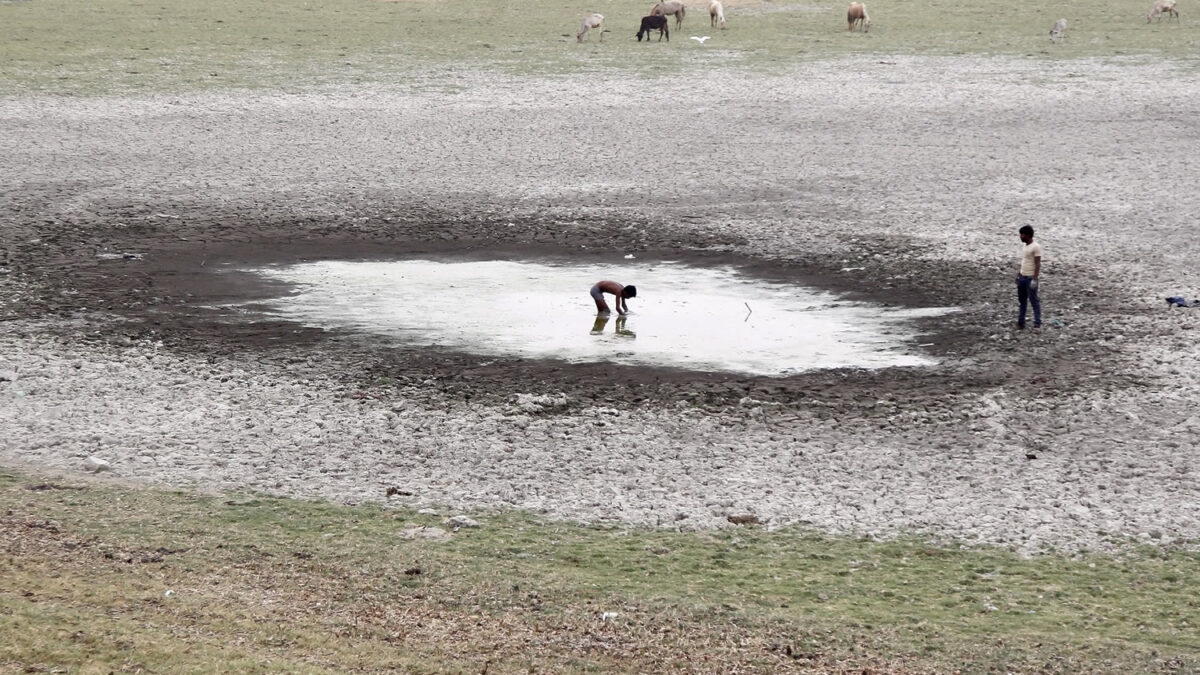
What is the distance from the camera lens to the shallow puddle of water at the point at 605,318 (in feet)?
58.0

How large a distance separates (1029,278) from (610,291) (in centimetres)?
506

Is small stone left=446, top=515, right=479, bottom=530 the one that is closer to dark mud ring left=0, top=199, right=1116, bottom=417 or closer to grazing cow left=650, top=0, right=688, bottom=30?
dark mud ring left=0, top=199, right=1116, bottom=417

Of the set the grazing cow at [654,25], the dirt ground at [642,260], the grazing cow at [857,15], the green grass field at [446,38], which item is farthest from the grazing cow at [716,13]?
the dirt ground at [642,260]

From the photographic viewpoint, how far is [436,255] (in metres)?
22.7

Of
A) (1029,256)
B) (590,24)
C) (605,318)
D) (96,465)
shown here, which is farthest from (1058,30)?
(96,465)

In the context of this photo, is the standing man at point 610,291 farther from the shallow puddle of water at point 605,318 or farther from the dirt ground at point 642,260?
the dirt ground at point 642,260

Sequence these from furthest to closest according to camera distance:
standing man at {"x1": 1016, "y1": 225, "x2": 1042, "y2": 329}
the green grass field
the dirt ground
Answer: the green grass field
standing man at {"x1": 1016, "y1": 225, "x2": 1042, "y2": 329}
the dirt ground

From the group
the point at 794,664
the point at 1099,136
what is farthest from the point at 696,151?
the point at 794,664

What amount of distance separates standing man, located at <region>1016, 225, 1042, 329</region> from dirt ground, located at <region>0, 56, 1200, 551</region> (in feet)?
0.97

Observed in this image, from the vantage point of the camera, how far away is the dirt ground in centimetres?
1357

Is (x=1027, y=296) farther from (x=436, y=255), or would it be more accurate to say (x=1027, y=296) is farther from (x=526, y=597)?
(x=526, y=597)

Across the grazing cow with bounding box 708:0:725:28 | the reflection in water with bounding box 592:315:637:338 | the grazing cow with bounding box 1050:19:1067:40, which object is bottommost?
the reflection in water with bounding box 592:315:637:338

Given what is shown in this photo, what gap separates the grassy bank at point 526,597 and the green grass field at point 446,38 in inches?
1041

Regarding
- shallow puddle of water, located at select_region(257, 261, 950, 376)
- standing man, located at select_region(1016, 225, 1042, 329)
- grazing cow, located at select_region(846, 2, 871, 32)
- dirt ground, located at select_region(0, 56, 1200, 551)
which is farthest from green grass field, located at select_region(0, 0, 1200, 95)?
standing man, located at select_region(1016, 225, 1042, 329)
